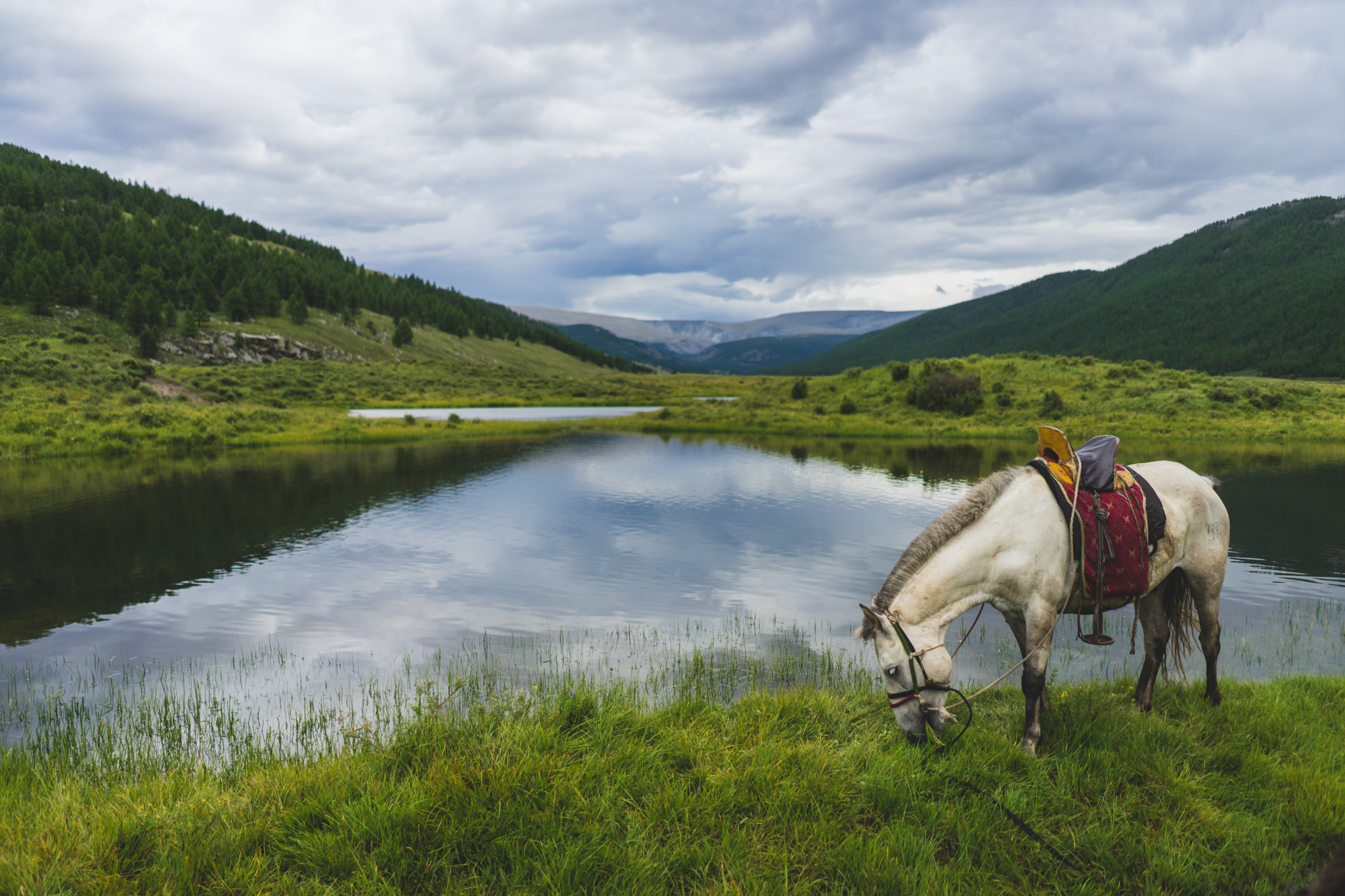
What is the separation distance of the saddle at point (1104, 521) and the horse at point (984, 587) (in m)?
0.13

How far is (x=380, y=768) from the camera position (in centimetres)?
527

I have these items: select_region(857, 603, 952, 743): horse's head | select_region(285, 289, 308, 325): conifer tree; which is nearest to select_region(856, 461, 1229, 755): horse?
select_region(857, 603, 952, 743): horse's head

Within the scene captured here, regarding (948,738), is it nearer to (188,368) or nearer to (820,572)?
(820,572)

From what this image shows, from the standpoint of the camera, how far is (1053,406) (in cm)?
4959

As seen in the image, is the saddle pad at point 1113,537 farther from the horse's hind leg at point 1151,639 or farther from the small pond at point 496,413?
the small pond at point 496,413

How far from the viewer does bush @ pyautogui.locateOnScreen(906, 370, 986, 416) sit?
172 ft

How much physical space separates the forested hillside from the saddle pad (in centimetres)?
10730

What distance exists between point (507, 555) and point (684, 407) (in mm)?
56867

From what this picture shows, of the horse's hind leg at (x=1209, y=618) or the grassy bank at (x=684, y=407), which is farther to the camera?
the grassy bank at (x=684, y=407)

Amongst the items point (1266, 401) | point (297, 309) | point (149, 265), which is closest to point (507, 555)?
point (1266, 401)

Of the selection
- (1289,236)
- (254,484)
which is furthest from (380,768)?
(1289,236)

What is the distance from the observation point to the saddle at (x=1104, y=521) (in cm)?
610

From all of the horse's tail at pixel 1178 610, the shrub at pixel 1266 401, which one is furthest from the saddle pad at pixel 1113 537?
the shrub at pixel 1266 401

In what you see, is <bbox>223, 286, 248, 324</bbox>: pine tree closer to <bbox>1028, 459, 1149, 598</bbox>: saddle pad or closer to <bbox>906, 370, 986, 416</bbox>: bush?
<bbox>906, 370, 986, 416</bbox>: bush
